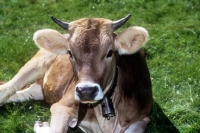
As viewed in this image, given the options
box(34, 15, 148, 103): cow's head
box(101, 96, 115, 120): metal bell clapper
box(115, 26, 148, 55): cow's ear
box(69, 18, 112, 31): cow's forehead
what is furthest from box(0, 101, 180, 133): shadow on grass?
box(69, 18, 112, 31): cow's forehead

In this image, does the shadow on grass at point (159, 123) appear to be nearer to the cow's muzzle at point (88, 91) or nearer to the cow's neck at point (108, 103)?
the cow's neck at point (108, 103)

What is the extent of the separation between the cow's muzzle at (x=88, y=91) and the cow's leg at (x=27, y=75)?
2039 mm

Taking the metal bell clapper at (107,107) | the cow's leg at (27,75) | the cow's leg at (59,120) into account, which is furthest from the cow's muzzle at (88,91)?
the cow's leg at (27,75)

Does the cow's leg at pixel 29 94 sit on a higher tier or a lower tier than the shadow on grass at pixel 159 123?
higher

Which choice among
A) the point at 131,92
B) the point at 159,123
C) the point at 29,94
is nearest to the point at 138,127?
the point at 131,92

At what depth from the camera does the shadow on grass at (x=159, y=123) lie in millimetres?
6305

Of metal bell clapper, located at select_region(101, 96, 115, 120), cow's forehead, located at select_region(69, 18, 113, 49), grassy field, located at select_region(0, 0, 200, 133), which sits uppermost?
cow's forehead, located at select_region(69, 18, 113, 49)

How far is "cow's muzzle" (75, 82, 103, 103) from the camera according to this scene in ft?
16.2

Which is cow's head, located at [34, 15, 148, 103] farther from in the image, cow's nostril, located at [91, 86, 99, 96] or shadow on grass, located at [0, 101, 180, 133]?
shadow on grass, located at [0, 101, 180, 133]

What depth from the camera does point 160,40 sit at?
28.5ft

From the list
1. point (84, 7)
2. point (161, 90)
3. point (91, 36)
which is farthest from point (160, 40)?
point (91, 36)

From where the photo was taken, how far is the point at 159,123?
647 centimetres

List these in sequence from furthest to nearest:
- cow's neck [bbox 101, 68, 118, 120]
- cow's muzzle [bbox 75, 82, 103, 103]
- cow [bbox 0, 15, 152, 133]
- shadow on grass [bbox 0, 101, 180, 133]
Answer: shadow on grass [bbox 0, 101, 180, 133]
cow's neck [bbox 101, 68, 118, 120]
cow [bbox 0, 15, 152, 133]
cow's muzzle [bbox 75, 82, 103, 103]

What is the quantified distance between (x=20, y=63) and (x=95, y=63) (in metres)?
3.19
